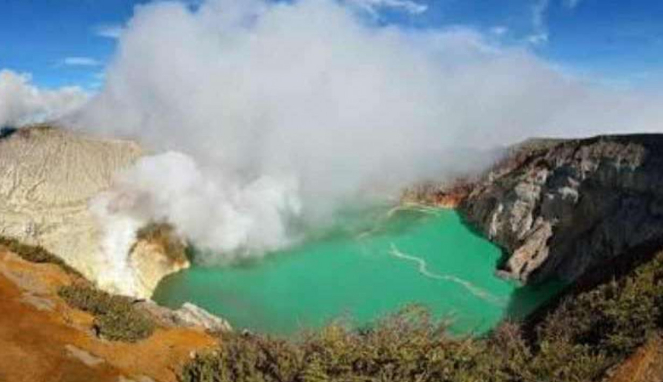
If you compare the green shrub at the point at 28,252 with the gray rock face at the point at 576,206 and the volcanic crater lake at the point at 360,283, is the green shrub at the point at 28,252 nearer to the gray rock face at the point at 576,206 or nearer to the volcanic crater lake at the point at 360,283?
the volcanic crater lake at the point at 360,283

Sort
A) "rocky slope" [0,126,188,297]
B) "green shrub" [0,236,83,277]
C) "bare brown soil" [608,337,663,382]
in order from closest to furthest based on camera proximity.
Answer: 1. "bare brown soil" [608,337,663,382]
2. "green shrub" [0,236,83,277]
3. "rocky slope" [0,126,188,297]

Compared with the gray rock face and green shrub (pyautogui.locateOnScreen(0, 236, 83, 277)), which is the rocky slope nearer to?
green shrub (pyautogui.locateOnScreen(0, 236, 83, 277))

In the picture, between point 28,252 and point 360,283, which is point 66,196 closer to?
point 360,283

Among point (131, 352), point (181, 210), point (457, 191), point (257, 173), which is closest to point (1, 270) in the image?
point (131, 352)

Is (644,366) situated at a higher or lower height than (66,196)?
lower

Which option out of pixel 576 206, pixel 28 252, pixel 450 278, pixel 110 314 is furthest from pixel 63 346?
pixel 576 206

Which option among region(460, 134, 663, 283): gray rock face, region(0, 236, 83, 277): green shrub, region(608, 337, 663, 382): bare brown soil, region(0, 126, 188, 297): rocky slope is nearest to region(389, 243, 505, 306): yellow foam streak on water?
region(460, 134, 663, 283): gray rock face

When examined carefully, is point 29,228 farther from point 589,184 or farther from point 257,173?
point 589,184
